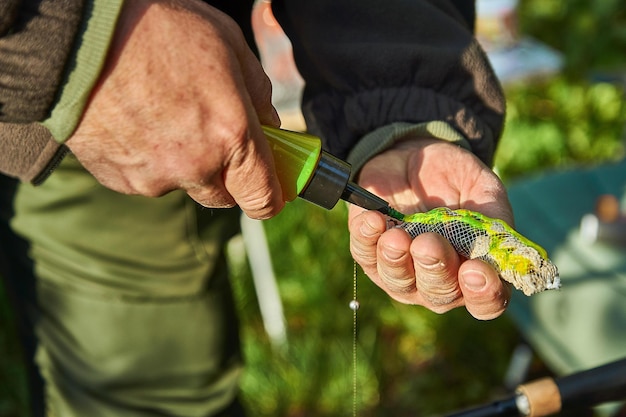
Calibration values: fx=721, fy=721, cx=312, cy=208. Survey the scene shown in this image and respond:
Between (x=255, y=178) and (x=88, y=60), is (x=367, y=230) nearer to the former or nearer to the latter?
(x=255, y=178)

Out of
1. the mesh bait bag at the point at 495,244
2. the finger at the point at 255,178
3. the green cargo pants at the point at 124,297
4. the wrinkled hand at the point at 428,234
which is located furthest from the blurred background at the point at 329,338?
the finger at the point at 255,178

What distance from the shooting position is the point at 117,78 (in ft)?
2.67

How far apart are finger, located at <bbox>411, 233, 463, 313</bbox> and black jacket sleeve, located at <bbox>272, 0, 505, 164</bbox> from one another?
0.36 meters

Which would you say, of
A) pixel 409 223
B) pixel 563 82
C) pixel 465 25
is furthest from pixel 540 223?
pixel 563 82

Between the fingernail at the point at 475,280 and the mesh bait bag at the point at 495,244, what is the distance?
0.05 m

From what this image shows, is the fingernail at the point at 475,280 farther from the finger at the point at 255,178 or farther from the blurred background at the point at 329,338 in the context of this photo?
the blurred background at the point at 329,338

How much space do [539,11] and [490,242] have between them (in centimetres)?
437

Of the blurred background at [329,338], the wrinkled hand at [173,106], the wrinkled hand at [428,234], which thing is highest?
the wrinkled hand at [173,106]

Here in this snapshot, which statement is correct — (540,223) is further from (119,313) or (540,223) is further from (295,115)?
(119,313)

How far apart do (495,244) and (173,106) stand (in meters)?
0.48

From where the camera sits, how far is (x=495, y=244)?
3.27 feet

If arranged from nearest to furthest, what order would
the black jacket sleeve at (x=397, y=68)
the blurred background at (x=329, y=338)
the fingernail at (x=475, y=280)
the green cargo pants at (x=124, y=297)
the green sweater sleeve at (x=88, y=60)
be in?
the green sweater sleeve at (x=88, y=60) < the fingernail at (x=475, y=280) < the black jacket sleeve at (x=397, y=68) < the green cargo pants at (x=124, y=297) < the blurred background at (x=329, y=338)

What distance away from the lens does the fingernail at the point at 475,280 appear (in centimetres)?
93

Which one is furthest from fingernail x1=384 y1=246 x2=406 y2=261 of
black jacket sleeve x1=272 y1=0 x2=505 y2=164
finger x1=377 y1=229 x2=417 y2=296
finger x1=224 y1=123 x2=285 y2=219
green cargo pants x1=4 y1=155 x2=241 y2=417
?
green cargo pants x1=4 y1=155 x2=241 y2=417
